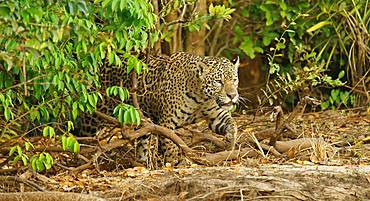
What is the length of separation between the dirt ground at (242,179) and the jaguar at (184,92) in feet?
2.24

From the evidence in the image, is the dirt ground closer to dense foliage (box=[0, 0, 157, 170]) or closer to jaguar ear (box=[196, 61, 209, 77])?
dense foliage (box=[0, 0, 157, 170])

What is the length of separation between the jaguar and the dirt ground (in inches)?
26.9

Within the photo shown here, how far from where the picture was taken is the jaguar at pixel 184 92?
9.41 meters

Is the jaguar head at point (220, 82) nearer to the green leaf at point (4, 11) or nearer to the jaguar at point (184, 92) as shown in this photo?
the jaguar at point (184, 92)

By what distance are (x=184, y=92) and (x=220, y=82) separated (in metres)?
0.42

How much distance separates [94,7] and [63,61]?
47 cm

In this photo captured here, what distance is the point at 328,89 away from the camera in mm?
13547

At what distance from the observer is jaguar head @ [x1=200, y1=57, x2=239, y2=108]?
9.37m

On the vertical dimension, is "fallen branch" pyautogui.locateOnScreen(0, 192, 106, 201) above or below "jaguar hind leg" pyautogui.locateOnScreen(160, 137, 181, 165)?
above

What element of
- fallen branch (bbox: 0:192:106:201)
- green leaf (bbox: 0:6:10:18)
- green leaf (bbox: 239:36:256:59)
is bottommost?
fallen branch (bbox: 0:192:106:201)

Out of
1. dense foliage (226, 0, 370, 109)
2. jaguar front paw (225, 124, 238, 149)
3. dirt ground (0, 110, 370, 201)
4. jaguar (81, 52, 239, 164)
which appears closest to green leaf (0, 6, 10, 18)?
dirt ground (0, 110, 370, 201)

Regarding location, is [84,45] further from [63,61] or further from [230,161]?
[230,161]

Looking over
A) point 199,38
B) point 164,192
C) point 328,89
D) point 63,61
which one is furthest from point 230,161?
point 328,89

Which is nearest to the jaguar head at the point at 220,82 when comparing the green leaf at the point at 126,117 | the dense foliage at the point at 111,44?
the dense foliage at the point at 111,44
